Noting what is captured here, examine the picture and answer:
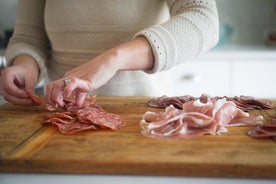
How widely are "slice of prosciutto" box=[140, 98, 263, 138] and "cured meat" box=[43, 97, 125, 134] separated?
2.8 inches

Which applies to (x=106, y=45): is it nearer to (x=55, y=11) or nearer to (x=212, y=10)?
(x=55, y=11)

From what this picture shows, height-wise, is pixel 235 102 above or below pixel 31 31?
below

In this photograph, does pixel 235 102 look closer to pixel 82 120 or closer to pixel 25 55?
pixel 82 120

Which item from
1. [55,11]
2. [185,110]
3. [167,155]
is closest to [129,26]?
[55,11]

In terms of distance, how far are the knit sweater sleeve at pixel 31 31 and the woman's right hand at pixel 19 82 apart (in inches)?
4.0

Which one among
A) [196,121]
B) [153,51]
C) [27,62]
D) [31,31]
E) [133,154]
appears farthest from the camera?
[31,31]

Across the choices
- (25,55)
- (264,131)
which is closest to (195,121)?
(264,131)

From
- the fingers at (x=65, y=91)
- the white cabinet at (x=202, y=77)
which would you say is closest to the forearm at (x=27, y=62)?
the fingers at (x=65, y=91)

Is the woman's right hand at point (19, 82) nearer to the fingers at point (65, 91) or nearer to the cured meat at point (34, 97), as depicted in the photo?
the cured meat at point (34, 97)

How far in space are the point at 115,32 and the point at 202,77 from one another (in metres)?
1.01

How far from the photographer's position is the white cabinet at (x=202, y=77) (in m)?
1.90

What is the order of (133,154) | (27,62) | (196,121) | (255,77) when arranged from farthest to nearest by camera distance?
(255,77), (27,62), (196,121), (133,154)

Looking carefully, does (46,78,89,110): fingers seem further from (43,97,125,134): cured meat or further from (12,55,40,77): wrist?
(12,55,40,77): wrist

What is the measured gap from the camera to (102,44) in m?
1.04
